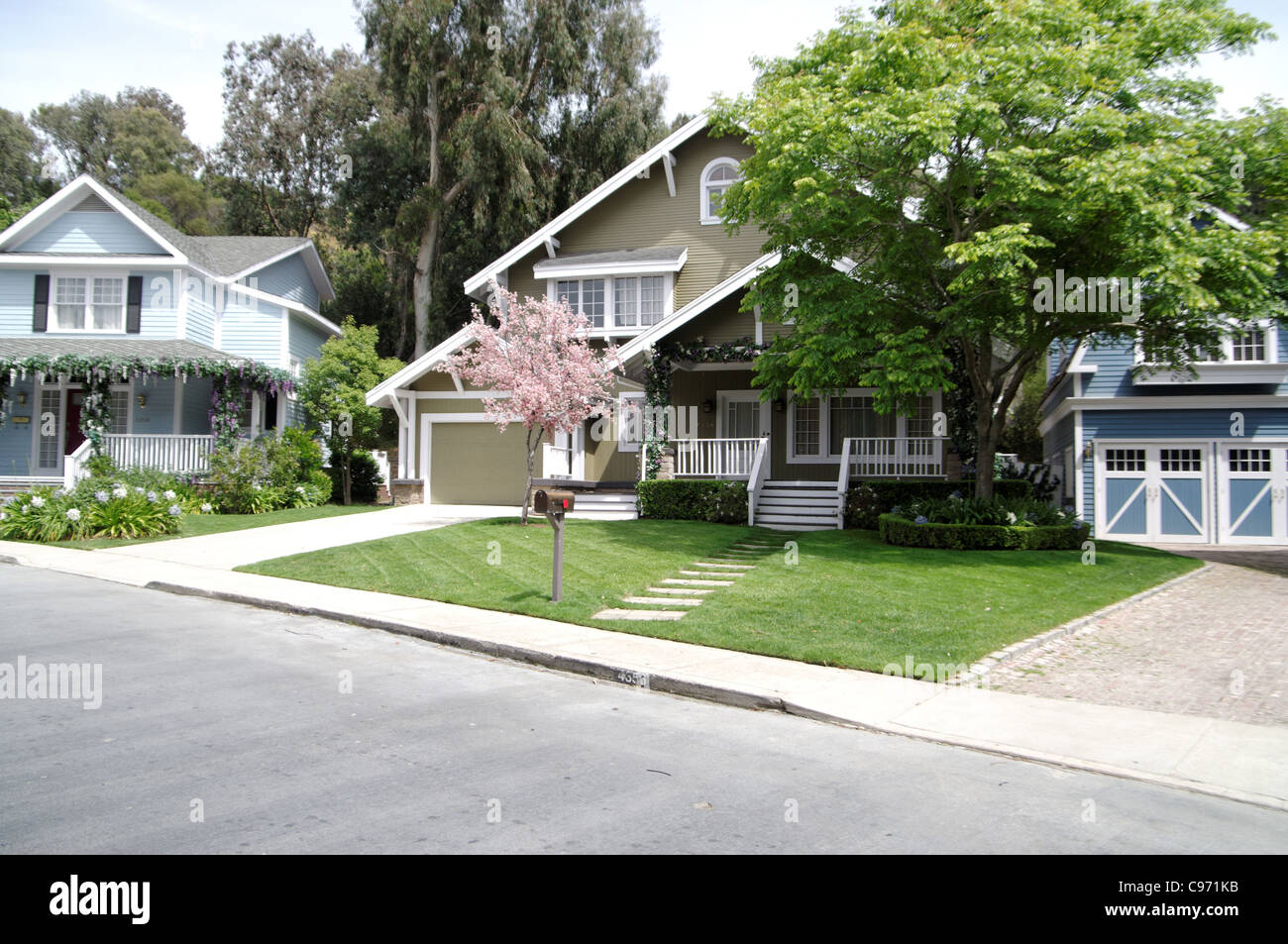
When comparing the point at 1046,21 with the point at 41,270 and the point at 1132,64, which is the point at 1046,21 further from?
the point at 41,270

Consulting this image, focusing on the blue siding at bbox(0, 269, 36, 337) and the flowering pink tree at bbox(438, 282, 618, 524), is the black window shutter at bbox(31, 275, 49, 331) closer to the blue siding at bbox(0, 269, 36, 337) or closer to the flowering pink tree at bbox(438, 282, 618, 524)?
the blue siding at bbox(0, 269, 36, 337)

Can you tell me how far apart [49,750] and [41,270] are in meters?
24.4

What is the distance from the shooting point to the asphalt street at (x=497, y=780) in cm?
433

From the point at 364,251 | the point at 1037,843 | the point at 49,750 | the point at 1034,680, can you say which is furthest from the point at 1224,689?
the point at 364,251

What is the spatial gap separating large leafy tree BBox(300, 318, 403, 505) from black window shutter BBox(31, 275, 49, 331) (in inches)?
265

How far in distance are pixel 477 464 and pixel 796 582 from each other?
1419 centimetres

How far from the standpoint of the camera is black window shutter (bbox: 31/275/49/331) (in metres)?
24.8

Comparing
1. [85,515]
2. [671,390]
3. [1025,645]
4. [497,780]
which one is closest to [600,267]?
[671,390]

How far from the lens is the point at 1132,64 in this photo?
47.6ft

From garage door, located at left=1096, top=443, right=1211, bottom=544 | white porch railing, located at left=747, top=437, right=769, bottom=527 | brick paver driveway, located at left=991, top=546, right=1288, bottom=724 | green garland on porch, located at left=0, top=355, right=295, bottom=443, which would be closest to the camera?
brick paver driveway, located at left=991, top=546, right=1288, bottom=724

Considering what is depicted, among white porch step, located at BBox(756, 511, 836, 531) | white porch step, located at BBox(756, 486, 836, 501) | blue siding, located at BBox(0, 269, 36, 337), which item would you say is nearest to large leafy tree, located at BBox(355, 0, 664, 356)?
blue siding, located at BBox(0, 269, 36, 337)

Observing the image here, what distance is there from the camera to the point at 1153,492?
69.0 feet
